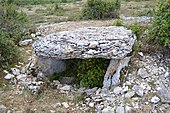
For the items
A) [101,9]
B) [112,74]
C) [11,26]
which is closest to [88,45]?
[112,74]

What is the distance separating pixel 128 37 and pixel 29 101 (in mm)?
3140

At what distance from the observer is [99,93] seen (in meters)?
7.61

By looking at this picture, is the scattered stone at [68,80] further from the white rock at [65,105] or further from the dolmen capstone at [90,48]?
the white rock at [65,105]

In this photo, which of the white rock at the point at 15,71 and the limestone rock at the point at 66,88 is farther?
the white rock at the point at 15,71

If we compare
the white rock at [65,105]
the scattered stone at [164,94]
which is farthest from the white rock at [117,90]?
the white rock at [65,105]

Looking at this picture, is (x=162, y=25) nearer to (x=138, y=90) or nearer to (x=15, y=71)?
(x=138, y=90)

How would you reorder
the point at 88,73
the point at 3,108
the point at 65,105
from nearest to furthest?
the point at 3,108
the point at 65,105
the point at 88,73

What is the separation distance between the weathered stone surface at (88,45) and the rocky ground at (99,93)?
2.46ft

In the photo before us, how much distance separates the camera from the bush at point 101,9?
1276 cm

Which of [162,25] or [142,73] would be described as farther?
[162,25]

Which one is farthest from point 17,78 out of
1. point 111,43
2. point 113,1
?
point 113,1

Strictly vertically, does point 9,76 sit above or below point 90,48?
below

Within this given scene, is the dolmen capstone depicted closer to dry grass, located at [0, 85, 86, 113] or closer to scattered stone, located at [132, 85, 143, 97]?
scattered stone, located at [132, 85, 143, 97]

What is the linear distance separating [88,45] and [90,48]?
3.8 inches
